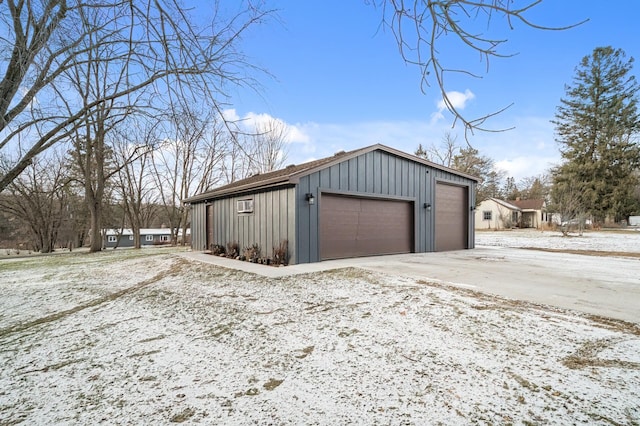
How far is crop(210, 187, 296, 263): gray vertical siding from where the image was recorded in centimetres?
714

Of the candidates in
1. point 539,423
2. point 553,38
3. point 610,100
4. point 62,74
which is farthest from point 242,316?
point 610,100

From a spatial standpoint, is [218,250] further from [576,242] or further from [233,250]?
[576,242]

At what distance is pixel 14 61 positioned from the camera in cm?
237

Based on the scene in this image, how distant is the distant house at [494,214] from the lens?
96.4 feet

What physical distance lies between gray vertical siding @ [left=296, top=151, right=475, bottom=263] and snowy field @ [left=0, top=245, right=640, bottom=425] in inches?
125

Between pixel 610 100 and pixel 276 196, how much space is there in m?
31.3

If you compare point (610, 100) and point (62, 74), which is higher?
point (610, 100)

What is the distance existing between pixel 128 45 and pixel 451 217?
35.5 ft

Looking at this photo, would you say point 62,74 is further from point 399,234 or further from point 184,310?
point 399,234

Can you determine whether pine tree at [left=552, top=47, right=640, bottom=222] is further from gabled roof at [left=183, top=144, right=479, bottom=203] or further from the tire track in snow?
the tire track in snow

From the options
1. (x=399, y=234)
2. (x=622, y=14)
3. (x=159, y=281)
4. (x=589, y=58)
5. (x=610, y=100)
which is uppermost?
(x=589, y=58)

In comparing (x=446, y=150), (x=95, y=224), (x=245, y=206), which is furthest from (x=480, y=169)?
(x=95, y=224)

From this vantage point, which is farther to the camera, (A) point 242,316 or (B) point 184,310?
(B) point 184,310

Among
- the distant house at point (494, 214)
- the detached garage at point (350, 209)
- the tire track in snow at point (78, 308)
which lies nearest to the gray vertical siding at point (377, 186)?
the detached garage at point (350, 209)
